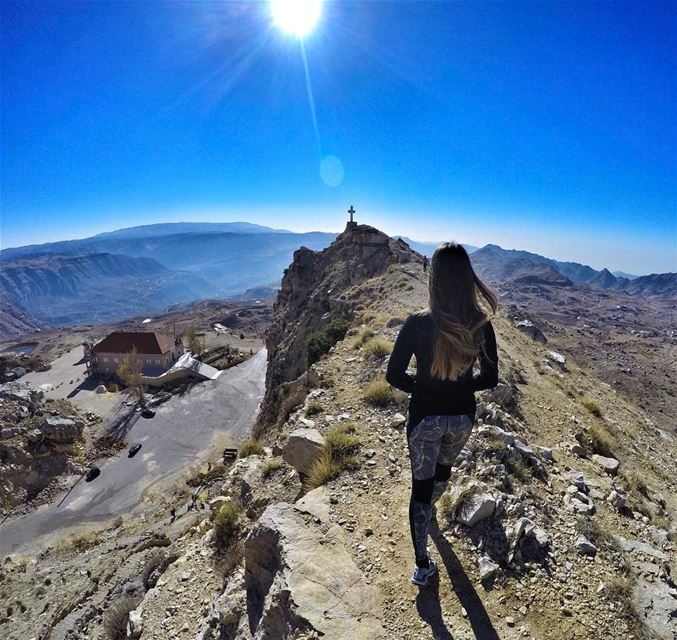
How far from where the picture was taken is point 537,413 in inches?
385

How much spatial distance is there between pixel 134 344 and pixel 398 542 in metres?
60.6

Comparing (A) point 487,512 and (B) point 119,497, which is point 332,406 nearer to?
(A) point 487,512

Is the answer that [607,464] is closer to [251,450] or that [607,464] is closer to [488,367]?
[488,367]

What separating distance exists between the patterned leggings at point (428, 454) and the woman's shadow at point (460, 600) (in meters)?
0.51

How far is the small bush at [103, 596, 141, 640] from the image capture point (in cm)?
682

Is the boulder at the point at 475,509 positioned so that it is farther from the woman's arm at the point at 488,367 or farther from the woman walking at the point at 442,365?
the woman's arm at the point at 488,367

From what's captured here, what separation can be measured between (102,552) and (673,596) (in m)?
18.3

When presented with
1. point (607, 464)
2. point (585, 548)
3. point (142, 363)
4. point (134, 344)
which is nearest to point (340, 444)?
point (585, 548)

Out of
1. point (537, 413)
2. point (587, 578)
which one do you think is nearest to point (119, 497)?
point (537, 413)

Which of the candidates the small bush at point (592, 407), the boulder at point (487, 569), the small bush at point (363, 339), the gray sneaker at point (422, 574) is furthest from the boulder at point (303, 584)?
the small bush at point (592, 407)

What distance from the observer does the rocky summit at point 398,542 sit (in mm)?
4012

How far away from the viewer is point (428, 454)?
3676 millimetres

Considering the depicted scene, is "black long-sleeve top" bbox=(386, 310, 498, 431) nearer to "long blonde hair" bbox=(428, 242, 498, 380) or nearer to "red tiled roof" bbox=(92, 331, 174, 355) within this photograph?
Answer: "long blonde hair" bbox=(428, 242, 498, 380)

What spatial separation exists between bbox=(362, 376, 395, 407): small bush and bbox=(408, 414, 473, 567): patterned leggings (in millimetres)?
4941
